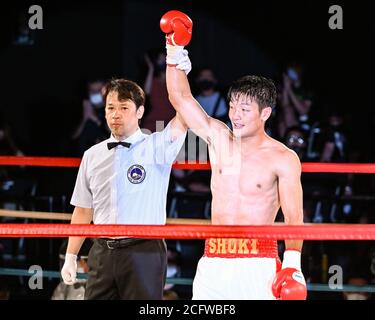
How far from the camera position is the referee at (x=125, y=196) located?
2.89 metres

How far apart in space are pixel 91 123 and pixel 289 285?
2.64 meters

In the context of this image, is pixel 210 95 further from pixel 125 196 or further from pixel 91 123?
pixel 125 196

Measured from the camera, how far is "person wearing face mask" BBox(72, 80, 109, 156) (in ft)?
15.8

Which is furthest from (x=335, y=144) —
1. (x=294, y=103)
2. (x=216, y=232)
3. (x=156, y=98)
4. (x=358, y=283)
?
(x=216, y=232)

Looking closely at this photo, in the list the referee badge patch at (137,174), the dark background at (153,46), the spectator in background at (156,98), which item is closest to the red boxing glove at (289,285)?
the referee badge patch at (137,174)

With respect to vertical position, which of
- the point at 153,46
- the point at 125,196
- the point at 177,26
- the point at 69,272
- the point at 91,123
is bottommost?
the point at 69,272

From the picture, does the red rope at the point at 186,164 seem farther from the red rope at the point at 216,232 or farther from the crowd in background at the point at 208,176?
the crowd in background at the point at 208,176

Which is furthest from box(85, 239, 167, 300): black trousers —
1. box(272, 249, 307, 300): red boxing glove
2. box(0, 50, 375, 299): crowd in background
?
box(0, 50, 375, 299): crowd in background

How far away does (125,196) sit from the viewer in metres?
2.96

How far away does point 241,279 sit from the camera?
2.64 m

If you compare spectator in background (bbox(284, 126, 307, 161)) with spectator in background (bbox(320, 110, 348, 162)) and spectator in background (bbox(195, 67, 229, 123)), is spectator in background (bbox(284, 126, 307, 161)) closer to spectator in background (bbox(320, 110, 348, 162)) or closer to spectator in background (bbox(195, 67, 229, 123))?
spectator in background (bbox(320, 110, 348, 162))

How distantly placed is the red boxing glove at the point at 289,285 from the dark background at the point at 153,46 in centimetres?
269

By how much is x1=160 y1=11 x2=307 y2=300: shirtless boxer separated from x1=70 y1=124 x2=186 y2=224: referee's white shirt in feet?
0.65

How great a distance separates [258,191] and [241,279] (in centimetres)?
30
